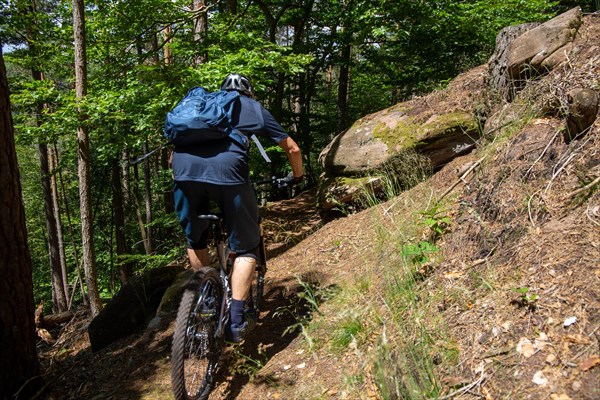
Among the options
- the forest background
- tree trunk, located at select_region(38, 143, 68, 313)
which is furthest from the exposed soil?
tree trunk, located at select_region(38, 143, 68, 313)

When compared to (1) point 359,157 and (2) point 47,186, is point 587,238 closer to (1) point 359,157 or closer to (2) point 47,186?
(1) point 359,157

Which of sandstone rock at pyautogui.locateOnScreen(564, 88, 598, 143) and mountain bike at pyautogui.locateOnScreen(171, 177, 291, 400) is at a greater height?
sandstone rock at pyautogui.locateOnScreen(564, 88, 598, 143)

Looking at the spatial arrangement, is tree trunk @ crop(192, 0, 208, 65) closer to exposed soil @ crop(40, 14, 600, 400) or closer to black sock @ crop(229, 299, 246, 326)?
exposed soil @ crop(40, 14, 600, 400)

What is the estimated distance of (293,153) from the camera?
2949 mm

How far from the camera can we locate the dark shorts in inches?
104

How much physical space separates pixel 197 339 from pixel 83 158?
14.7 ft

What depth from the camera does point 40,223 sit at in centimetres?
2598

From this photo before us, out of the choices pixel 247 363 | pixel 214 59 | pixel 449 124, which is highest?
pixel 214 59

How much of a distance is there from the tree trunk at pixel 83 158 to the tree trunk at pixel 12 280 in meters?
2.91

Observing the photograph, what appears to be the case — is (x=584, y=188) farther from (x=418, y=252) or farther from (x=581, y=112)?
(x=418, y=252)

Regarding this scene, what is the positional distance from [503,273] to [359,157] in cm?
354

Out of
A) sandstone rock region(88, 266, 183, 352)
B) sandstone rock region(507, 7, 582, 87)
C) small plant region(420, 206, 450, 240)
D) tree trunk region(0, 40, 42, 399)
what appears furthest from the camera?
sandstone rock region(88, 266, 183, 352)

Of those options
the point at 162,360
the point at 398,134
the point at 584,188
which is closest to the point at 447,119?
the point at 398,134

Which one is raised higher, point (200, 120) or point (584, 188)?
point (200, 120)
